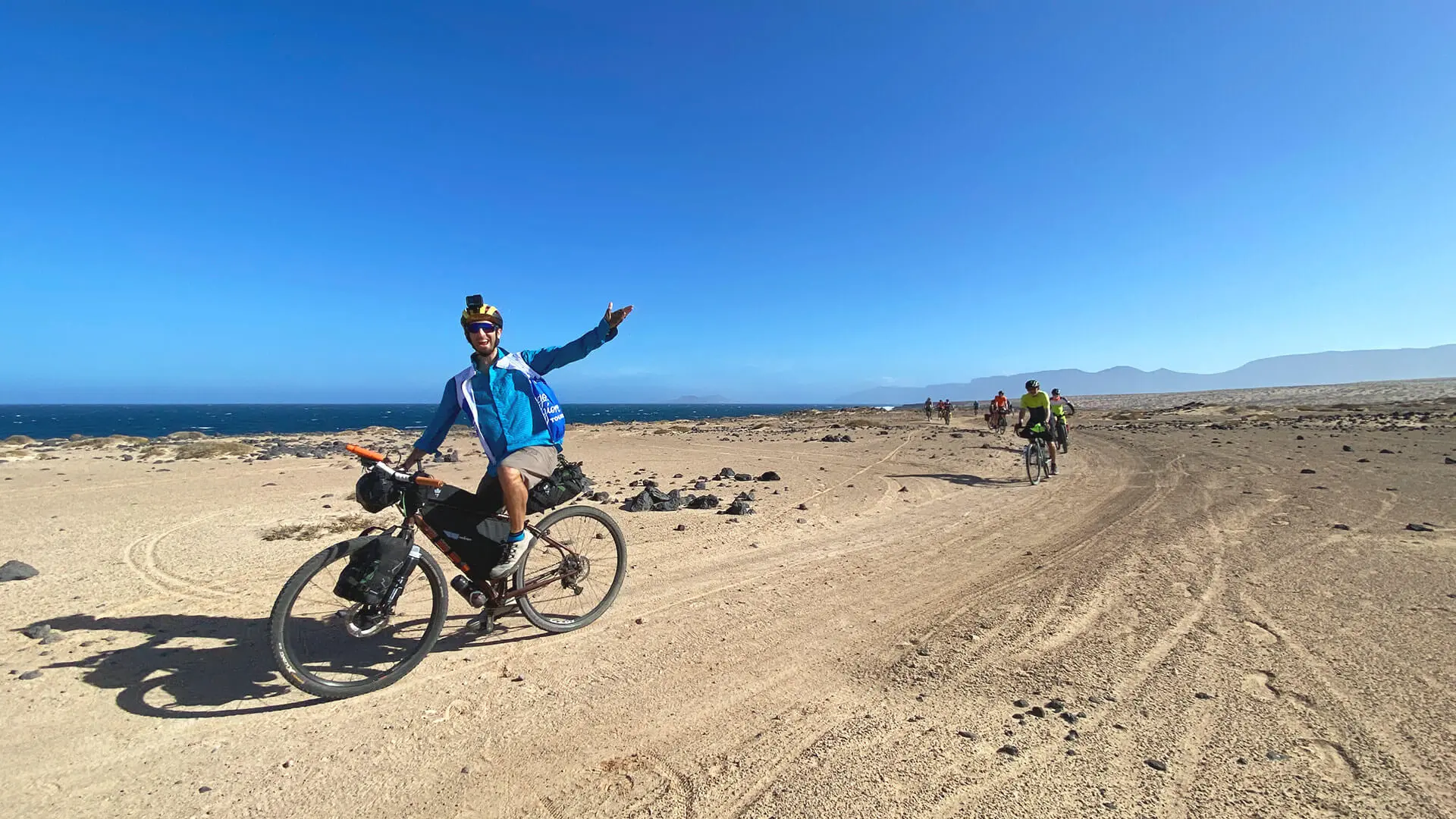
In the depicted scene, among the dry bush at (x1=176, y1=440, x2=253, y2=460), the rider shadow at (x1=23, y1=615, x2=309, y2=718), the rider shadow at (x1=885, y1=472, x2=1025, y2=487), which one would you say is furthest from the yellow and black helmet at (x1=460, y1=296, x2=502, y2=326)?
the dry bush at (x1=176, y1=440, x2=253, y2=460)

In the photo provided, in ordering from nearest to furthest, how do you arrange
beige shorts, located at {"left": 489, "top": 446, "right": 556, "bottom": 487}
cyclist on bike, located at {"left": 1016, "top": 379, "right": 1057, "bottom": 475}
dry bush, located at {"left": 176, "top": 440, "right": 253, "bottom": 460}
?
beige shorts, located at {"left": 489, "top": 446, "right": 556, "bottom": 487} < cyclist on bike, located at {"left": 1016, "top": 379, "right": 1057, "bottom": 475} < dry bush, located at {"left": 176, "top": 440, "right": 253, "bottom": 460}

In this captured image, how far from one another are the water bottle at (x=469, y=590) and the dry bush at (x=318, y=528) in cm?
488

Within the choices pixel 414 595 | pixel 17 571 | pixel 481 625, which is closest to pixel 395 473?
pixel 481 625

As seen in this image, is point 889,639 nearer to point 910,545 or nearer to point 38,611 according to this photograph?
point 910,545

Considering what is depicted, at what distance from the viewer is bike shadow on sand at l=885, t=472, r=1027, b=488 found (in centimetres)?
1214

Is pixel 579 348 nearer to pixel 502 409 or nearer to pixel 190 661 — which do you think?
pixel 502 409

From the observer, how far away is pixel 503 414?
14.4ft

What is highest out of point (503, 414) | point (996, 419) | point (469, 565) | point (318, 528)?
point (503, 414)

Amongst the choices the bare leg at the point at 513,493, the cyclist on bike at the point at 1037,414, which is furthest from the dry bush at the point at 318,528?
the cyclist on bike at the point at 1037,414

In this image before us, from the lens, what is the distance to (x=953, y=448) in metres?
19.1

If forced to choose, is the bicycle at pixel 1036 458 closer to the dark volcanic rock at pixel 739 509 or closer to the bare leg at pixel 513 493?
the dark volcanic rock at pixel 739 509

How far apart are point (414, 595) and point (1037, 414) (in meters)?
12.4

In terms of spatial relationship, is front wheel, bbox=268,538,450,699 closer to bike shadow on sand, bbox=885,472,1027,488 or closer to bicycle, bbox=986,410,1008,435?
bike shadow on sand, bbox=885,472,1027,488

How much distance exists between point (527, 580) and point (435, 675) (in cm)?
94
